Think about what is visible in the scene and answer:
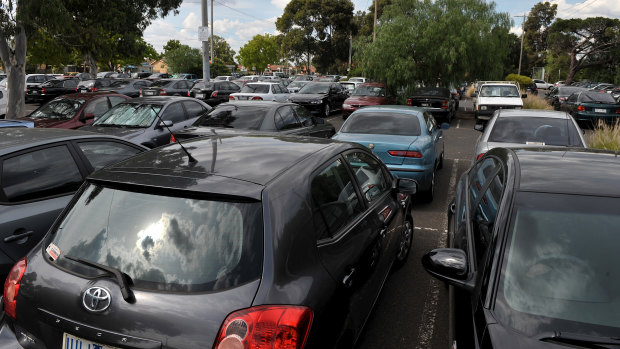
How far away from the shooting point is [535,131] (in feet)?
23.2

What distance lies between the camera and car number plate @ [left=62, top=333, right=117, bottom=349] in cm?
202

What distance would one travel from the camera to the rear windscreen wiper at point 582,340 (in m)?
2.00

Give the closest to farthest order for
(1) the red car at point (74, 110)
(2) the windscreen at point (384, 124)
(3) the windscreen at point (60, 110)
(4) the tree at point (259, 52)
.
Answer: (2) the windscreen at point (384, 124) → (1) the red car at point (74, 110) → (3) the windscreen at point (60, 110) → (4) the tree at point (259, 52)

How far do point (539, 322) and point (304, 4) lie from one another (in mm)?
64517

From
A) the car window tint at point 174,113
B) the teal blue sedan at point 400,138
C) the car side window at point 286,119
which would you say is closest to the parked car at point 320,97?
the car window tint at point 174,113

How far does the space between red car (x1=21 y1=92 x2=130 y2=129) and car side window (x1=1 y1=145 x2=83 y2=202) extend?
674 centimetres

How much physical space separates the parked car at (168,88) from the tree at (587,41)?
186ft

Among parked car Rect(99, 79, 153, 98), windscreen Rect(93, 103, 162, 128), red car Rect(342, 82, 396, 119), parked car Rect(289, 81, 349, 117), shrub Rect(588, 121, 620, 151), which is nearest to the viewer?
shrub Rect(588, 121, 620, 151)

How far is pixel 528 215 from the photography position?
2617mm

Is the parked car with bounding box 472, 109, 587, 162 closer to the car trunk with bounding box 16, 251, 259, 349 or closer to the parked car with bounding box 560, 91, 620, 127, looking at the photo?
the car trunk with bounding box 16, 251, 259, 349

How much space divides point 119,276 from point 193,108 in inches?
358

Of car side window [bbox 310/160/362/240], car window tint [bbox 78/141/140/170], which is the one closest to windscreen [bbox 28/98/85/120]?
car window tint [bbox 78/141/140/170]

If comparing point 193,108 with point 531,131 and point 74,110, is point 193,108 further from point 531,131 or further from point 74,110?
point 531,131

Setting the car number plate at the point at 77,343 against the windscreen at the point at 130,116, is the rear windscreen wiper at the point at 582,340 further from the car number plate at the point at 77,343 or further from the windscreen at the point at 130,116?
the windscreen at the point at 130,116
